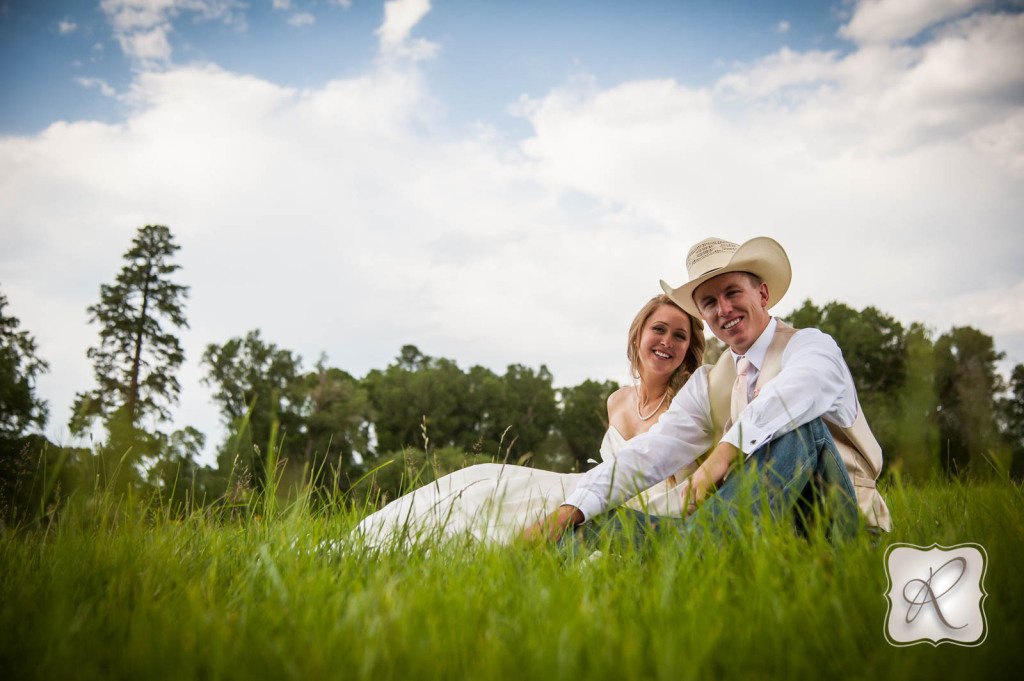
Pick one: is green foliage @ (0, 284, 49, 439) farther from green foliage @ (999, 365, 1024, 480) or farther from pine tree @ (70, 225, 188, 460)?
green foliage @ (999, 365, 1024, 480)

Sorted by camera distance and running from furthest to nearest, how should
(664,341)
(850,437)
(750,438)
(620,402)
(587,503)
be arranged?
(620,402), (664,341), (850,437), (587,503), (750,438)

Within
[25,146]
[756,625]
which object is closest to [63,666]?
[756,625]

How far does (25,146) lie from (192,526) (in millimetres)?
23022

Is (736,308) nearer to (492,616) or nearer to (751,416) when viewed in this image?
(751,416)

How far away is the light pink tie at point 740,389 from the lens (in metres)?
3.20

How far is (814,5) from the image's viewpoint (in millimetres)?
9586

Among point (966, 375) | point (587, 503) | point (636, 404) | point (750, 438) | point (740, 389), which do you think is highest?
point (966, 375)

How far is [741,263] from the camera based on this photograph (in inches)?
134

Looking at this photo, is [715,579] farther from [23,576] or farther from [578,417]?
[578,417]

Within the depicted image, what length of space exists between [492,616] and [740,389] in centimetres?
242

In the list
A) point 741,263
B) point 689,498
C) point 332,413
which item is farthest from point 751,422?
point 332,413

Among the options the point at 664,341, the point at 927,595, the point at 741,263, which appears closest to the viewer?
the point at 927,595

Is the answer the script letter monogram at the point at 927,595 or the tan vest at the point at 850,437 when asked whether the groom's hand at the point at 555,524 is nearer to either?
the tan vest at the point at 850,437

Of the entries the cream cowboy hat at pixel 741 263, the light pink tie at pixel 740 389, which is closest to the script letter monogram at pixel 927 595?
the light pink tie at pixel 740 389
